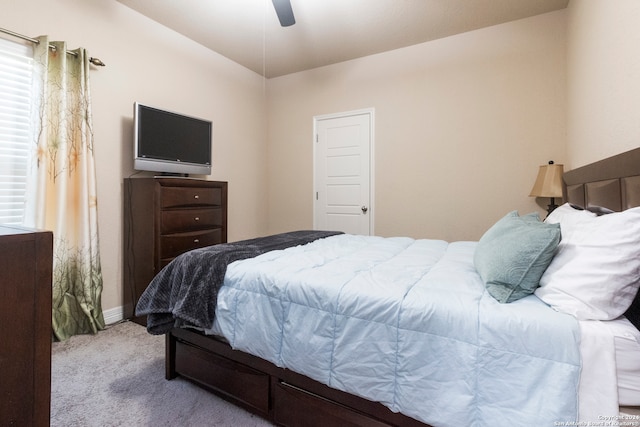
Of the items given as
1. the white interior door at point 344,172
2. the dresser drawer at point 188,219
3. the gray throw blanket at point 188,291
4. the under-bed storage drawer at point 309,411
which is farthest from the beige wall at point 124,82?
the under-bed storage drawer at point 309,411

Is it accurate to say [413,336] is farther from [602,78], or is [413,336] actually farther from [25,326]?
[602,78]

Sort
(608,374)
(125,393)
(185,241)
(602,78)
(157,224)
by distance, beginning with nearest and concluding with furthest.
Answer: (608,374), (125,393), (602,78), (157,224), (185,241)

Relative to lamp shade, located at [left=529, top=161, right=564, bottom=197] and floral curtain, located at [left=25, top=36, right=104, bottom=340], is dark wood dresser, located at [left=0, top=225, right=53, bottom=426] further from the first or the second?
lamp shade, located at [left=529, top=161, right=564, bottom=197]

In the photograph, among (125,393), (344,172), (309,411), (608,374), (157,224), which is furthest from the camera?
(344,172)

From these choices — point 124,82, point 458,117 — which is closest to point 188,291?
point 124,82

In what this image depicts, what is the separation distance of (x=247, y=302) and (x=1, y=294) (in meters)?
0.91

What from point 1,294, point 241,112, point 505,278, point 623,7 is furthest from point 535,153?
point 1,294

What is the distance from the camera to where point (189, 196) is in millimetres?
2803

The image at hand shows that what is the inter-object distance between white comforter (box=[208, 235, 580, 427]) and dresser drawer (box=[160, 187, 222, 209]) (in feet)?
4.52

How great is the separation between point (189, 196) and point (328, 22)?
2.13 metres

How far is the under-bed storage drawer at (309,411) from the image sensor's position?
1.22 m

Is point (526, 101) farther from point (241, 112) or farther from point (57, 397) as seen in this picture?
point (57, 397)

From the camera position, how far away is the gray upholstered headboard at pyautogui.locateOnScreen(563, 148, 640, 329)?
1.18 meters

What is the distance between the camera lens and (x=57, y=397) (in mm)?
1643
